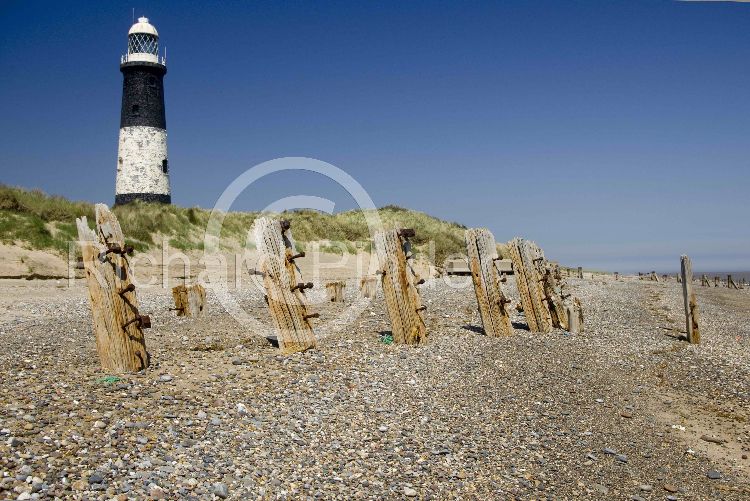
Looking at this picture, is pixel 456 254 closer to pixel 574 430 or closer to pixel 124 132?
pixel 124 132

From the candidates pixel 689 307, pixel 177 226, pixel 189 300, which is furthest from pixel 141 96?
pixel 689 307

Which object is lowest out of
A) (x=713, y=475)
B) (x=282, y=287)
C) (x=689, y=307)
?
(x=713, y=475)

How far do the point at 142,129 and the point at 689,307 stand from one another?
33.9 m

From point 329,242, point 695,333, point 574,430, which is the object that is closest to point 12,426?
point 574,430

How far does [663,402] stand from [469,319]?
22.7 ft

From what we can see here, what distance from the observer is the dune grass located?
25.8 m

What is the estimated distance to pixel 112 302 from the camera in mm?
9109

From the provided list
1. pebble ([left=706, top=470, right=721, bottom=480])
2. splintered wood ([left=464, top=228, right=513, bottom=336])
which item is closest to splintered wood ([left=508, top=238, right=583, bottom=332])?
splintered wood ([left=464, top=228, right=513, bottom=336])

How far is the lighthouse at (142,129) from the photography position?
3984 cm

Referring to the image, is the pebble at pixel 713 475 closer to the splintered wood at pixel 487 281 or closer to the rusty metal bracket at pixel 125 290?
the splintered wood at pixel 487 281

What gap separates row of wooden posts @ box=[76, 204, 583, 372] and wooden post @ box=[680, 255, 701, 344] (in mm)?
2657

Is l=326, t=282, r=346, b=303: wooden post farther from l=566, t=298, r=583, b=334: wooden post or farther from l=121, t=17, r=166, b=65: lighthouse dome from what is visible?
l=121, t=17, r=166, b=65: lighthouse dome

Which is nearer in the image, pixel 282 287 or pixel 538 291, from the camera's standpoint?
pixel 282 287

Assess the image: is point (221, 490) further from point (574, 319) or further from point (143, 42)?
point (143, 42)
